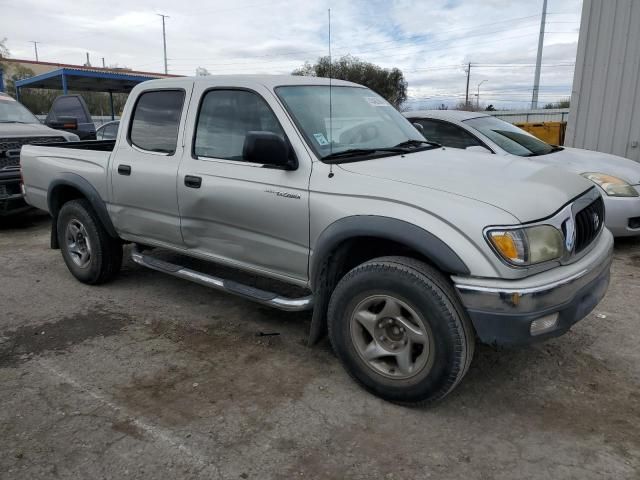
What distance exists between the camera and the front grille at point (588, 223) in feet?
9.58

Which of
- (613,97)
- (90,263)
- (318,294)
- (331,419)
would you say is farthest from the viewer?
(613,97)

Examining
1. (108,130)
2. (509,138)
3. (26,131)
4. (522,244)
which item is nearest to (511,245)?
(522,244)

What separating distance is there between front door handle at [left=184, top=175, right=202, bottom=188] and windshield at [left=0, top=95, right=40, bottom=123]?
21.4 ft

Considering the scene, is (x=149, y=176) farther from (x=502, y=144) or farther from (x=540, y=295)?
(x=502, y=144)

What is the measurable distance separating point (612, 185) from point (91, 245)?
17.8 ft

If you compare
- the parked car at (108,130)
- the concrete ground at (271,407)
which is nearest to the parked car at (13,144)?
the parked car at (108,130)

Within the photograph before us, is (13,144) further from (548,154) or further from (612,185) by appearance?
(612,185)

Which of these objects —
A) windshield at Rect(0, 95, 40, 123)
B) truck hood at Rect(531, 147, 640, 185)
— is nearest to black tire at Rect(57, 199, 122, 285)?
truck hood at Rect(531, 147, 640, 185)

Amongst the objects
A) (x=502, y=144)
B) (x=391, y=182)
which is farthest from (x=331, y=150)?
(x=502, y=144)

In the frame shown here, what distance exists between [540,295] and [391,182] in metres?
0.96

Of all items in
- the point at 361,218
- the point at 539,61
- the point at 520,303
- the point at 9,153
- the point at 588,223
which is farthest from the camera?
the point at 539,61

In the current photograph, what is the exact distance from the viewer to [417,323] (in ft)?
9.09

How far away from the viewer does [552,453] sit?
8.41 feet

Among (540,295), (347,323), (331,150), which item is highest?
(331,150)
